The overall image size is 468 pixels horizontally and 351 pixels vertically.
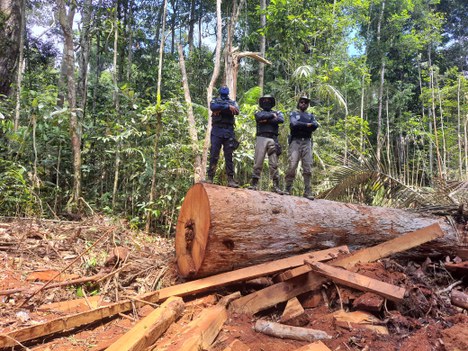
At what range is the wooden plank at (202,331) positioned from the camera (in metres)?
2.74

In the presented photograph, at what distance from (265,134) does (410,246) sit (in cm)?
302

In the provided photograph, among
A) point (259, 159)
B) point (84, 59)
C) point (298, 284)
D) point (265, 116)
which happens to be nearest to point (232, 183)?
point (259, 159)

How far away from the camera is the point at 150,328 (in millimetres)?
2867

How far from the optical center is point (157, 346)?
2.84 meters

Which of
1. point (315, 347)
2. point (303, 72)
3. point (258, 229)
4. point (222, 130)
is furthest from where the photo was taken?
point (303, 72)

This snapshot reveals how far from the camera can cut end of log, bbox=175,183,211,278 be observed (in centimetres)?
411

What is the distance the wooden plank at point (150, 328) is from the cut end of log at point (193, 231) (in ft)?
2.20

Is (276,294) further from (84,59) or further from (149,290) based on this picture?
(84,59)

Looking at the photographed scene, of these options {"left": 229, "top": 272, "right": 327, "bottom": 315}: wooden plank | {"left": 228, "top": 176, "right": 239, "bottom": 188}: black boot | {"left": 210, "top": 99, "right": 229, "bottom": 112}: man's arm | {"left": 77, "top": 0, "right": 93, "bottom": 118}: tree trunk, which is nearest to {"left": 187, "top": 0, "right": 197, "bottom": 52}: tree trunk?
{"left": 77, "top": 0, "right": 93, "bottom": 118}: tree trunk

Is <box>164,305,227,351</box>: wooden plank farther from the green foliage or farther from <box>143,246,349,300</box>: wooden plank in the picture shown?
the green foliage

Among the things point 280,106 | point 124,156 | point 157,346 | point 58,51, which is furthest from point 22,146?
point 58,51

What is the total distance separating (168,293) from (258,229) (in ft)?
4.52

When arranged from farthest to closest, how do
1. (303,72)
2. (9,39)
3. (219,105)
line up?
1. (303,72)
2. (9,39)
3. (219,105)

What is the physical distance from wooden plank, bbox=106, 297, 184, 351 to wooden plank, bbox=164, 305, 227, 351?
0.19 metres
